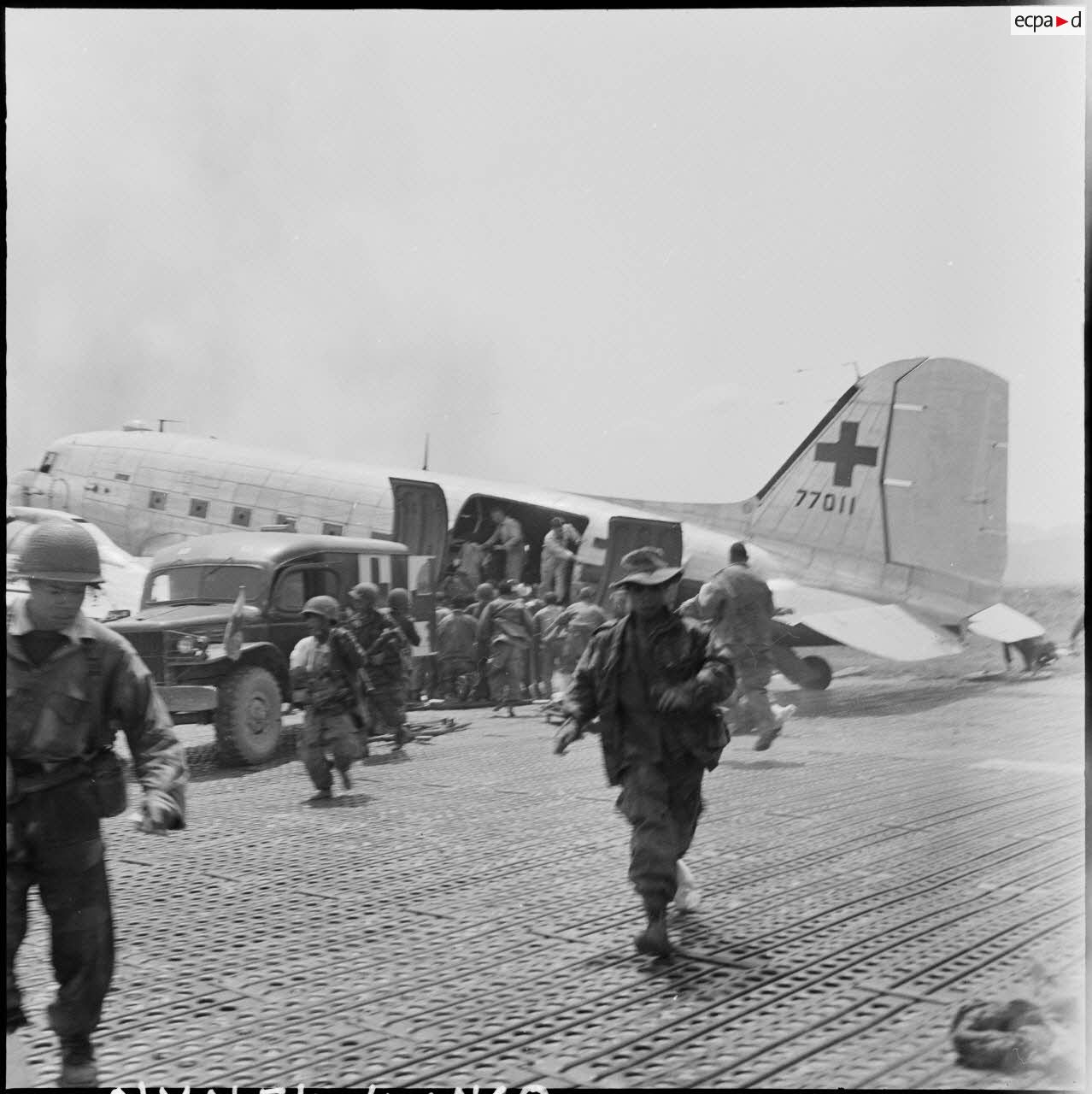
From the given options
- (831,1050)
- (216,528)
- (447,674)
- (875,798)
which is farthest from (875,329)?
(216,528)

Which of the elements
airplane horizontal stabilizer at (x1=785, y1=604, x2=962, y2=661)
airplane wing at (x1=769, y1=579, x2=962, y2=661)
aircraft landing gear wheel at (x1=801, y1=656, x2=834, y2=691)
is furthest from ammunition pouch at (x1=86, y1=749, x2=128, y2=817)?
aircraft landing gear wheel at (x1=801, y1=656, x2=834, y2=691)

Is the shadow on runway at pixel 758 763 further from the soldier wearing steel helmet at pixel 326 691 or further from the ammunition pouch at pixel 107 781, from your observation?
the ammunition pouch at pixel 107 781

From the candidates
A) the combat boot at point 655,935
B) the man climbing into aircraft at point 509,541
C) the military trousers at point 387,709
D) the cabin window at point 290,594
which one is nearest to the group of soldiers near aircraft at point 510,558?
the man climbing into aircraft at point 509,541

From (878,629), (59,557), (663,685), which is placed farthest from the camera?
(878,629)

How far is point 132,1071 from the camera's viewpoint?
324cm

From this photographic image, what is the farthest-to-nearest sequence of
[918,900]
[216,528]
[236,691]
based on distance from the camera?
[216,528] < [236,691] < [918,900]

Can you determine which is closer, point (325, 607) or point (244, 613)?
point (244, 613)

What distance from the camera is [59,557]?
304 cm

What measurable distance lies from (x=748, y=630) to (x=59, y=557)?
3.71 m

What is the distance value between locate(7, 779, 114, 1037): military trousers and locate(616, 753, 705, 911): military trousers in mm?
1847

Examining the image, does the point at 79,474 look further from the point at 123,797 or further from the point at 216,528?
the point at 123,797

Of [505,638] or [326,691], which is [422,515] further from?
[326,691]

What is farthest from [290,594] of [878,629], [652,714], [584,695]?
[878,629]

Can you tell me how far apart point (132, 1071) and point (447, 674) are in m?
2.56
